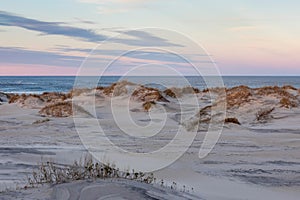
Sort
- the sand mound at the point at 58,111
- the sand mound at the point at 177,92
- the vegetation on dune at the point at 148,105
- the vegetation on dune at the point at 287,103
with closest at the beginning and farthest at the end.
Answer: the sand mound at the point at 58,111
the vegetation on dune at the point at 287,103
the vegetation on dune at the point at 148,105
the sand mound at the point at 177,92

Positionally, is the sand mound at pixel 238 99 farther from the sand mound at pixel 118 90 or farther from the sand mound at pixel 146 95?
the sand mound at pixel 118 90

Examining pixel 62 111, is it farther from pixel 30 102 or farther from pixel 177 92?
pixel 177 92

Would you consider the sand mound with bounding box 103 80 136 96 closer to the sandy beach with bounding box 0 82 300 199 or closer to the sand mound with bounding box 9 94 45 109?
the sandy beach with bounding box 0 82 300 199

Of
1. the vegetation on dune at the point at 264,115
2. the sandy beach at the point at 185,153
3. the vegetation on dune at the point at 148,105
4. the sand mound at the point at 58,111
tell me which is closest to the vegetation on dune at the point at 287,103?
the sandy beach at the point at 185,153

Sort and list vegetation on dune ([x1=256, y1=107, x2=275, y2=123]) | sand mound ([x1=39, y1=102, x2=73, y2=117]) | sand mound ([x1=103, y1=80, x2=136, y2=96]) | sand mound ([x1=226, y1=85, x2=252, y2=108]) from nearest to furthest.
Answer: vegetation on dune ([x1=256, y1=107, x2=275, y2=123])
sand mound ([x1=39, y1=102, x2=73, y2=117])
sand mound ([x1=226, y1=85, x2=252, y2=108])
sand mound ([x1=103, y1=80, x2=136, y2=96])

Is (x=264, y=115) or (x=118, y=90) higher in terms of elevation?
(x=118, y=90)

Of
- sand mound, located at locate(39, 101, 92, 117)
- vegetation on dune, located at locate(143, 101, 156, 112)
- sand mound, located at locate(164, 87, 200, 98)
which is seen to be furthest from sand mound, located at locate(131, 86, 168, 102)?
sand mound, located at locate(39, 101, 92, 117)

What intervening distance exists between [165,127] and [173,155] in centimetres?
522

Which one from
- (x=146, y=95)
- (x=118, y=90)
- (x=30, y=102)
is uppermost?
(x=118, y=90)

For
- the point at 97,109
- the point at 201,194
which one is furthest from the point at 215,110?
the point at 201,194

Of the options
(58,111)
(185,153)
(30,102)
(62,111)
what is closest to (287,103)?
(62,111)

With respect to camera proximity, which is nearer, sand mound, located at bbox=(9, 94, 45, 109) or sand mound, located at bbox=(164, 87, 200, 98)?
sand mound, located at bbox=(9, 94, 45, 109)

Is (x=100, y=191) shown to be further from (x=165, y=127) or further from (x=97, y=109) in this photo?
(x=97, y=109)

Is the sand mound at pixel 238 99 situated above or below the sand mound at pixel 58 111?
above
